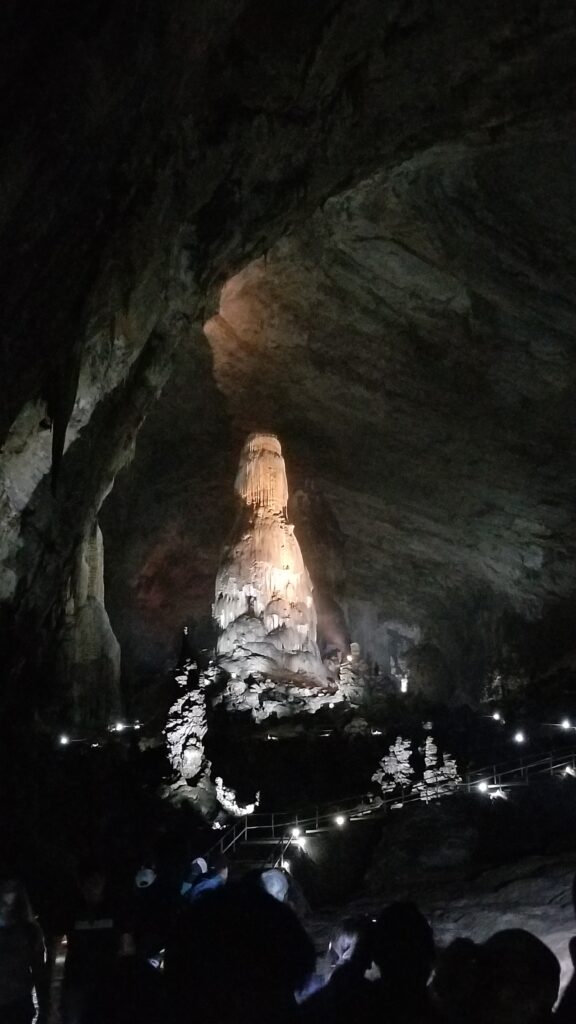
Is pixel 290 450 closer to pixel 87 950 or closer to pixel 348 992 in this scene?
pixel 87 950

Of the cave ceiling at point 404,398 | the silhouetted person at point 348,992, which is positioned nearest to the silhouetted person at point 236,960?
the silhouetted person at point 348,992

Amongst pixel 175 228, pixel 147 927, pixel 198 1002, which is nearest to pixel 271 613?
pixel 175 228

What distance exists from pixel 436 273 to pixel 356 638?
639 inches

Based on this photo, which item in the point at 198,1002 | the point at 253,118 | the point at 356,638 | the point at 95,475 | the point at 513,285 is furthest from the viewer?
the point at 356,638

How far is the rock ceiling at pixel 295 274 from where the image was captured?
231 inches

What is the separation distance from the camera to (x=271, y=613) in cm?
2002

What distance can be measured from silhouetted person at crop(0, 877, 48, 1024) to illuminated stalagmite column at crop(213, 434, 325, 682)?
15.1 m

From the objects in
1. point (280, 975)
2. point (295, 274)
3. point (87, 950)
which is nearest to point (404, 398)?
point (295, 274)

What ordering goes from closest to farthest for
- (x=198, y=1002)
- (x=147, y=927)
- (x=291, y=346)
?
(x=198, y=1002) → (x=147, y=927) → (x=291, y=346)

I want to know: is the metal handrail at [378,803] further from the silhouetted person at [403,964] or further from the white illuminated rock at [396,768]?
the silhouetted person at [403,964]

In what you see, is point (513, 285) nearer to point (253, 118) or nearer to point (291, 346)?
point (291, 346)

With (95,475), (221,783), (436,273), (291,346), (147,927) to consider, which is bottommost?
(147,927)

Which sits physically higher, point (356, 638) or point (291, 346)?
point (291, 346)

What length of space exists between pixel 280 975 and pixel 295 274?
13732mm
